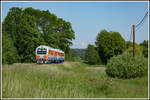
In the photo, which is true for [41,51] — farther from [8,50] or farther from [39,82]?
[8,50]

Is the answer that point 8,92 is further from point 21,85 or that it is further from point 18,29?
point 18,29

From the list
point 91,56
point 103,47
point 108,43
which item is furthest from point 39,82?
point 108,43

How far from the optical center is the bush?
9363 mm

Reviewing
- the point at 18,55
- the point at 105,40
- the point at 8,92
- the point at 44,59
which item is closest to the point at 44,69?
the point at 44,59

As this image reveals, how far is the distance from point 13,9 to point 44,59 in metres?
1.62

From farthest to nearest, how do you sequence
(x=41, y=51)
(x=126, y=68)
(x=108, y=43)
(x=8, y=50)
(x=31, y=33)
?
(x=126, y=68) < (x=108, y=43) < (x=8, y=50) < (x=31, y=33) < (x=41, y=51)

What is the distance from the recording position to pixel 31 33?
15.4 feet

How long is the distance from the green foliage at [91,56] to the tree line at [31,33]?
0.54 metres

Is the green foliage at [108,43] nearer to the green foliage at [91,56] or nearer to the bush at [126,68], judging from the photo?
the green foliage at [91,56]

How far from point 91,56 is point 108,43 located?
0.59 meters

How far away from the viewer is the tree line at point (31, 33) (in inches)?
180

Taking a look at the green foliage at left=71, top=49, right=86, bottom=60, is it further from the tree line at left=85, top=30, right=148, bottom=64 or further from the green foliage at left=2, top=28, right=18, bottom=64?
the green foliage at left=2, top=28, right=18, bottom=64

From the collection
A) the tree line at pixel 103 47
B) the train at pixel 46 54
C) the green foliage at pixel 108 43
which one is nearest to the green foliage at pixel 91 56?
the tree line at pixel 103 47

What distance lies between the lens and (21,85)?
173 inches
